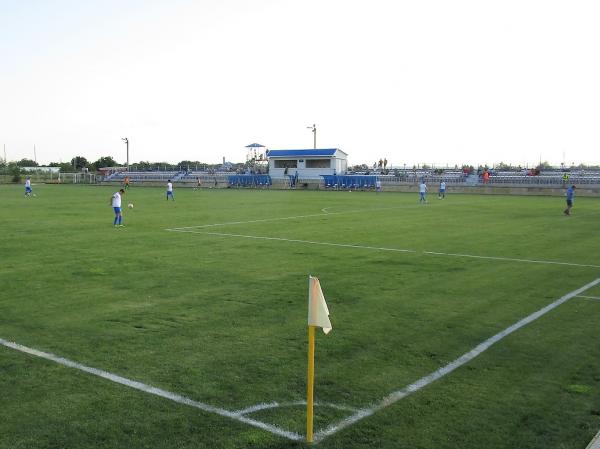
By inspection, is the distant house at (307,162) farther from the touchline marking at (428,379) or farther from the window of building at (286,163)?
the touchline marking at (428,379)

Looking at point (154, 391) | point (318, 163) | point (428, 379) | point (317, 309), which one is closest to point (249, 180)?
point (318, 163)

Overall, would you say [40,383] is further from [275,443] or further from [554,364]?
[554,364]

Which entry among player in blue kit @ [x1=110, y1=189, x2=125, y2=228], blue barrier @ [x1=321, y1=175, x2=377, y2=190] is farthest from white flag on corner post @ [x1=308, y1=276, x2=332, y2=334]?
blue barrier @ [x1=321, y1=175, x2=377, y2=190]

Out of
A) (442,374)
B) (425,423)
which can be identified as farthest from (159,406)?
(442,374)

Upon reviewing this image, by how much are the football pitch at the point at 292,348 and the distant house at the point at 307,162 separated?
56.3 meters

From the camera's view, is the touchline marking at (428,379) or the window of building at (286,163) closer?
the touchline marking at (428,379)

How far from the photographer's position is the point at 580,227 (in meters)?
24.7

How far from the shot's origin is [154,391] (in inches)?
256

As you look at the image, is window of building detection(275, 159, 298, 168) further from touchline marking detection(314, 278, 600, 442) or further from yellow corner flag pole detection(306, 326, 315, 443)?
yellow corner flag pole detection(306, 326, 315, 443)

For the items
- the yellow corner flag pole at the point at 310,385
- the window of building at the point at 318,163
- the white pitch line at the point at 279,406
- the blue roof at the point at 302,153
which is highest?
the blue roof at the point at 302,153

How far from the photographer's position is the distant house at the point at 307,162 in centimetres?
7325

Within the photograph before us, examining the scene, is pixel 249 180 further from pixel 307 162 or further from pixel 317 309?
pixel 317 309

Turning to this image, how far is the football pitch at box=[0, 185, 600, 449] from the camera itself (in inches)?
223

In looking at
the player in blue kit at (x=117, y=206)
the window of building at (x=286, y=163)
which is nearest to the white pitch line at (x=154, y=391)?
the player in blue kit at (x=117, y=206)
